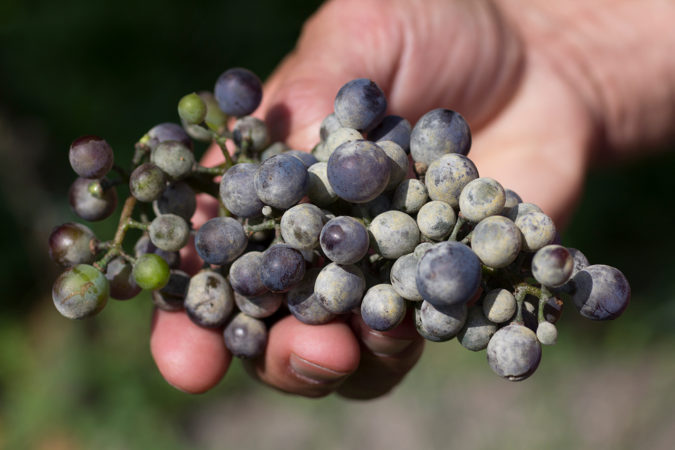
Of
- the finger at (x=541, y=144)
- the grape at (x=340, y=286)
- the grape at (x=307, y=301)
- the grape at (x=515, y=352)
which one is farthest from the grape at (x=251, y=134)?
the finger at (x=541, y=144)

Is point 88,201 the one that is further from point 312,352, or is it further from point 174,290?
point 312,352

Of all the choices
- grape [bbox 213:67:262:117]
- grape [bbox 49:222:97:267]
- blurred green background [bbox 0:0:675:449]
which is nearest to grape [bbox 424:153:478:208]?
grape [bbox 213:67:262:117]

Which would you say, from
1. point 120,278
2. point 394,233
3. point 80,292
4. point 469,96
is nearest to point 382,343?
point 394,233

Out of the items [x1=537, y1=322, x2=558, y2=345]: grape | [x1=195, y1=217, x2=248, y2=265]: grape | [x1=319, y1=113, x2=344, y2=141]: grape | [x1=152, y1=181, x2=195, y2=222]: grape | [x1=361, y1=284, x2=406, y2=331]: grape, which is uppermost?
[x1=319, y1=113, x2=344, y2=141]: grape

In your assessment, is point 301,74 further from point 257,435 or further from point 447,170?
point 257,435

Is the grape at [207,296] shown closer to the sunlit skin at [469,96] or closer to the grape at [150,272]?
the grape at [150,272]

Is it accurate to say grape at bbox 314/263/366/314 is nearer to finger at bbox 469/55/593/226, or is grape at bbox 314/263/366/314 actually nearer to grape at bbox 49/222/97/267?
grape at bbox 49/222/97/267
